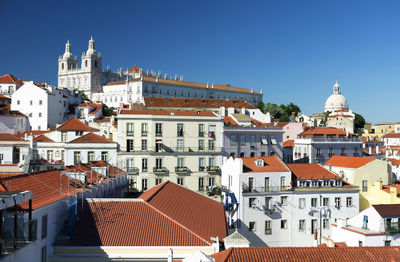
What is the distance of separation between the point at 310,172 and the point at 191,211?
23144 millimetres

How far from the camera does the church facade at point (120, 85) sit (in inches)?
6019

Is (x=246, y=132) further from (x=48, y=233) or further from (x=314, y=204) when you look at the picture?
(x=48, y=233)

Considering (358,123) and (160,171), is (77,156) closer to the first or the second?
(160,171)

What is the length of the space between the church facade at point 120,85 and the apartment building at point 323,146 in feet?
302

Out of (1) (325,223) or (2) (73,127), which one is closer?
(1) (325,223)

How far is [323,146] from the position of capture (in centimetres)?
6375

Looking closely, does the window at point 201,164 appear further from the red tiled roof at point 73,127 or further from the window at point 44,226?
the window at point 44,226

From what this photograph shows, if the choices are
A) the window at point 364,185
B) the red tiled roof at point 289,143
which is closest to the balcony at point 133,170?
the window at point 364,185

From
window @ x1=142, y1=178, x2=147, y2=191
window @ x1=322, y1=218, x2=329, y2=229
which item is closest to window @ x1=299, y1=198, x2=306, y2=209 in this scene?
window @ x1=322, y1=218, x2=329, y2=229

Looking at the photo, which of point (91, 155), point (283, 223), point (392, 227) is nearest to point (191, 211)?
point (392, 227)

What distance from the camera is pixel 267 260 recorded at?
17344 mm

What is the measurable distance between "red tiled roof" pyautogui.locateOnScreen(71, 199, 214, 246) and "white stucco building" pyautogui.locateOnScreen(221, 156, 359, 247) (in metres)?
18.7

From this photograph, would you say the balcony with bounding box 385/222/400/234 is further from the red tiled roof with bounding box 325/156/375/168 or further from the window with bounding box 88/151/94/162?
the window with bounding box 88/151/94/162

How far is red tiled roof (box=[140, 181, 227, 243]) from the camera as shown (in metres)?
22.9
